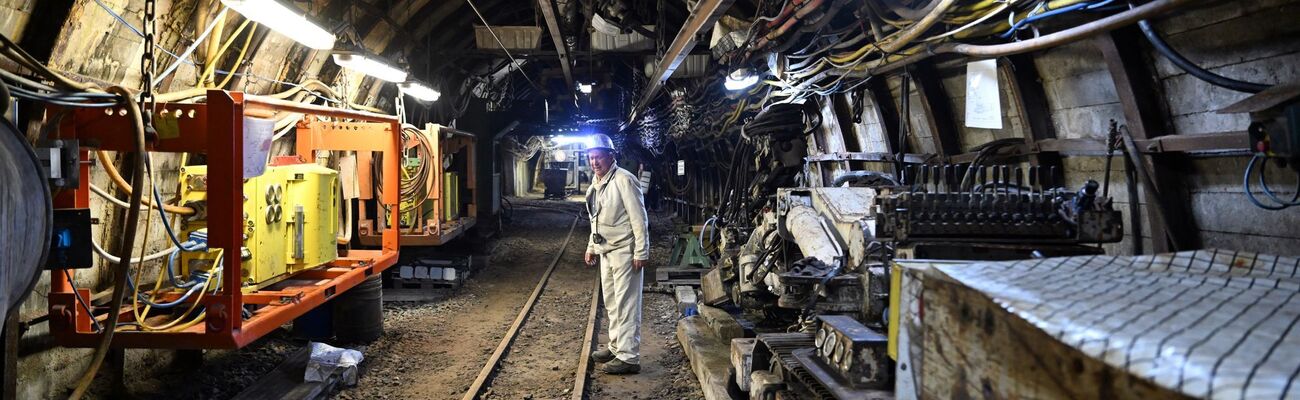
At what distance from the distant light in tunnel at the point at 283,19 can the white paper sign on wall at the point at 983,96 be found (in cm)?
428

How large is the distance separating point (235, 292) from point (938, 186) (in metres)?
3.67

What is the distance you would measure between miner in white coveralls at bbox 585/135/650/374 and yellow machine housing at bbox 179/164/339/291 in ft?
6.97

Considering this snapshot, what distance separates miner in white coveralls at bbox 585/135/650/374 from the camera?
19.0 ft

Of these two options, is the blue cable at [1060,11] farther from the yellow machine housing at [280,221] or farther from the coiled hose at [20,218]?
the yellow machine housing at [280,221]

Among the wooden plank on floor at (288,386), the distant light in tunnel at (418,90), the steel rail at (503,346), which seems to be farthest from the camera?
the distant light in tunnel at (418,90)

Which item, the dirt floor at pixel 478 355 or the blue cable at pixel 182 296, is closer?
the blue cable at pixel 182 296

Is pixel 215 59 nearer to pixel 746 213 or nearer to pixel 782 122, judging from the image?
pixel 782 122

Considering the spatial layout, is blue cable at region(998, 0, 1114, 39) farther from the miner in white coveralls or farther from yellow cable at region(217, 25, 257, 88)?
yellow cable at region(217, 25, 257, 88)

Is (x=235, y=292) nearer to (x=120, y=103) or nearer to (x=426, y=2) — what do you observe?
(x=120, y=103)

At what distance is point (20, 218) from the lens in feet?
7.09

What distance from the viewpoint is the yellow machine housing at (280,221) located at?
474 cm

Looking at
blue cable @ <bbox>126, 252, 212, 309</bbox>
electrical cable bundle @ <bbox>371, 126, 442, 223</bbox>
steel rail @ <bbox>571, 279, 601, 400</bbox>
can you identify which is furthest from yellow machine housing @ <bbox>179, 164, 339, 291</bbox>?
electrical cable bundle @ <bbox>371, 126, 442, 223</bbox>

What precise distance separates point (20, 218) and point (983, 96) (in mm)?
4655

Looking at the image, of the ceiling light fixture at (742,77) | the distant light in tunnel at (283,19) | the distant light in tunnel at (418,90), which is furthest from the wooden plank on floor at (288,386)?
the ceiling light fixture at (742,77)
